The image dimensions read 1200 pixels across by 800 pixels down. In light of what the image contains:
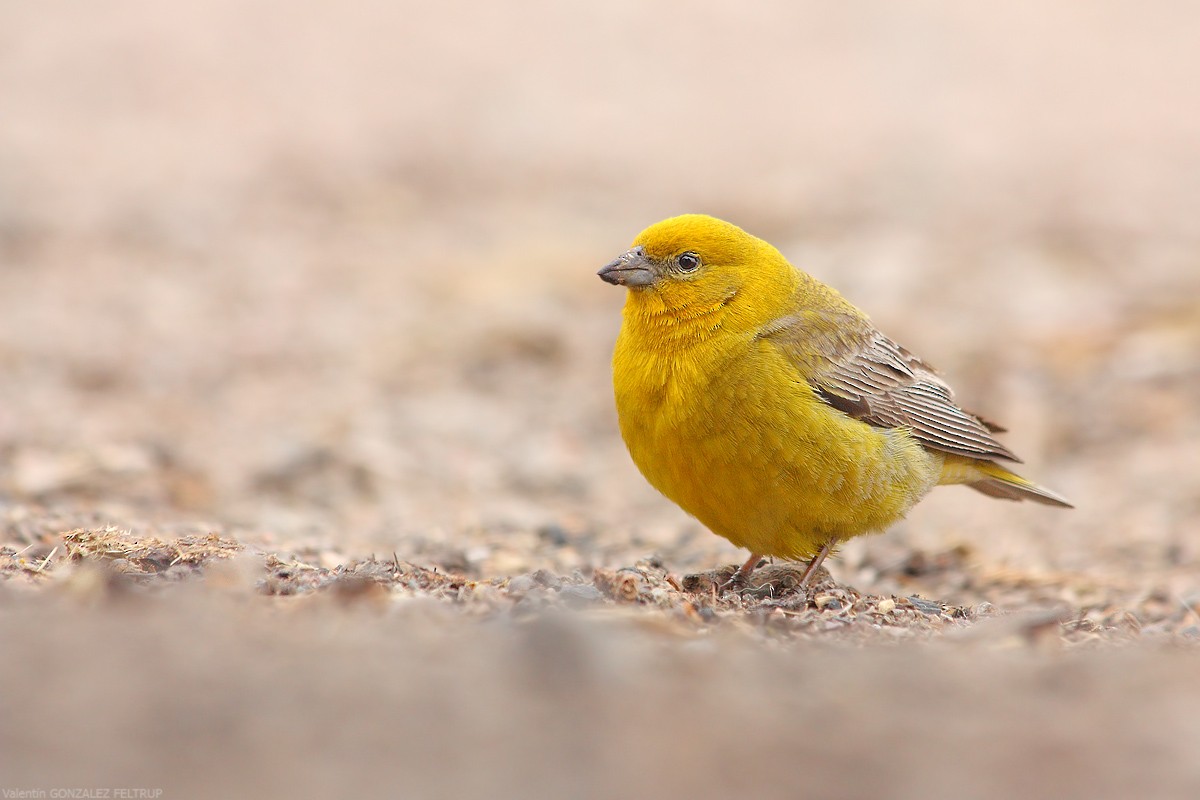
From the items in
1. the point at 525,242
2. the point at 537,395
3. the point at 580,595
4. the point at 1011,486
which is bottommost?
the point at 580,595

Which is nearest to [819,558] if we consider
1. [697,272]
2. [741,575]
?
[741,575]

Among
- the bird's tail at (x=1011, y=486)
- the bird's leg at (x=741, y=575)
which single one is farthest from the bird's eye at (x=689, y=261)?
the bird's tail at (x=1011, y=486)

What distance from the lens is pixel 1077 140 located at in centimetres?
1780

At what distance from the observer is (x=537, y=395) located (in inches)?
432

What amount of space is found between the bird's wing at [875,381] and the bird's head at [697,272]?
0.22m

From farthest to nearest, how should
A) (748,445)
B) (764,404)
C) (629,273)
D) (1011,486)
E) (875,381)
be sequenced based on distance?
(1011,486) → (875,381) → (629,273) → (764,404) → (748,445)

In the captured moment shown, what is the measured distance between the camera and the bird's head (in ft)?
21.3

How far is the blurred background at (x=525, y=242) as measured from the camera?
8859 millimetres

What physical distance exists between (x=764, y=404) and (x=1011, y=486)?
2199 mm

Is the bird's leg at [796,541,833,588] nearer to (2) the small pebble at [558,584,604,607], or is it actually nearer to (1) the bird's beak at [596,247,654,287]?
(2) the small pebble at [558,584,604,607]

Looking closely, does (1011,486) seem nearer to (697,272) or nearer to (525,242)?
(697,272)

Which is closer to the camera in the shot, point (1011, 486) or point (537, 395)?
point (1011, 486)

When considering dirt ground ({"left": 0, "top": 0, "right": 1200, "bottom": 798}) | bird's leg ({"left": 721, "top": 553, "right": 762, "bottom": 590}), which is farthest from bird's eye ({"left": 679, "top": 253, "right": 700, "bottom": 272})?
dirt ground ({"left": 0, "top": 0, "right": 1200, "bottom": 798})

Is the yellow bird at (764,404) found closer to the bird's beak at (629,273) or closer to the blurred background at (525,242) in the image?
the bird's beak at (629,273)
